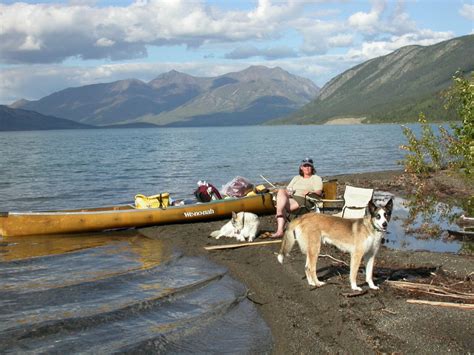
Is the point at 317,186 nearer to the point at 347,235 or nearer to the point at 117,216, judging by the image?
the point at 347,235

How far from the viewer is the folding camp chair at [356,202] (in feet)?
42.8

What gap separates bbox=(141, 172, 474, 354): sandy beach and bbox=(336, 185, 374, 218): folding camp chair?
1.26m

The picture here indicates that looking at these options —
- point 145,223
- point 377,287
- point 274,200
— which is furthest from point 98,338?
point 274,200

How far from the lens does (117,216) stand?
50.7 ft

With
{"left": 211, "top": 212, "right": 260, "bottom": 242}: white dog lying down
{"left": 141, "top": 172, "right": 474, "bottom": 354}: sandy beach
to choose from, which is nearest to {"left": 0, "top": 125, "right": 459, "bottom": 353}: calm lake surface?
{"left": 141, "top": 172, "right": 474, "bottom": 354}: sandy beach

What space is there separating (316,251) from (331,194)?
7692 millimetres

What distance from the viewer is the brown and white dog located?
8594 millimetres

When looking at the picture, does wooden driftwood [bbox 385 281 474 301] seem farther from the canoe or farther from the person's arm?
the canoe

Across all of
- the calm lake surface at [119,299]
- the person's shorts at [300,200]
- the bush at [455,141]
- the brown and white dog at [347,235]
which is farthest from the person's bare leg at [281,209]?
the bush at [455,141]

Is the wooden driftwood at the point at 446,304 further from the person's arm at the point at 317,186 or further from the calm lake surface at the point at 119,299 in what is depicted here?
the person's arm at the point at 317,186

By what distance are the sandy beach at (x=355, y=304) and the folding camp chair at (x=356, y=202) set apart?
4.13 ft

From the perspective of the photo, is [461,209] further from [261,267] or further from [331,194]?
[261,267]

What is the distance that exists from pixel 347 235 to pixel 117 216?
8.76 m

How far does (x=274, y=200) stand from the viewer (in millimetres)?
16797
